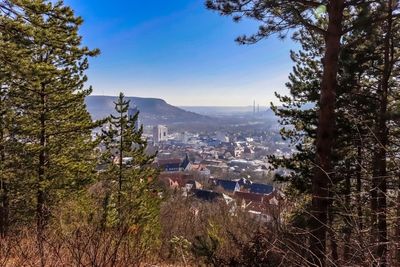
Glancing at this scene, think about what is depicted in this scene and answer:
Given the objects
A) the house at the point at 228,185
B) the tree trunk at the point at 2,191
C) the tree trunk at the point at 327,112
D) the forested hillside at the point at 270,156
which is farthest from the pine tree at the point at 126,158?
the house at the point at 228,185

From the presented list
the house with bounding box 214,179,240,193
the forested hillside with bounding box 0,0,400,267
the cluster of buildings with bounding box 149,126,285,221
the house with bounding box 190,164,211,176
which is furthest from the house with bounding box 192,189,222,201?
→ the forested hillside with bounding box 0,0,400,267

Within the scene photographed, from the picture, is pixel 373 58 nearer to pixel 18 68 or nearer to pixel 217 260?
pixel 217 260

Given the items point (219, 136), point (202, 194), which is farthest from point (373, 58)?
point (219, 136)

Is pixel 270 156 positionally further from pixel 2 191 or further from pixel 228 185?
pixel 228 185

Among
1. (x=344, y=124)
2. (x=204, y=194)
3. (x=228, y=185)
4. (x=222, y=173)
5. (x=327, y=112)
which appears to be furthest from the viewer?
(x=222, y=173)

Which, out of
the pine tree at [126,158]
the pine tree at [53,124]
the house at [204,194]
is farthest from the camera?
the house at [204,194]

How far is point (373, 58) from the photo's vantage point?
8227mm

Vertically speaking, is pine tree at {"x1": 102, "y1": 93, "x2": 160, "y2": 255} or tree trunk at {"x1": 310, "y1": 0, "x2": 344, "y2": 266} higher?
tree trunk at {"x1": 310, "y1": 0, "x2": 344, "y2": 266}

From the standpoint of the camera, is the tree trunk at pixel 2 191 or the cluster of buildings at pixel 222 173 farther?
the cluster of buildings at pixel 222 173

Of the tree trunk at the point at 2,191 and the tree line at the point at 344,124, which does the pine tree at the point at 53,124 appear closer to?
the tree trunk at the point at 2,191

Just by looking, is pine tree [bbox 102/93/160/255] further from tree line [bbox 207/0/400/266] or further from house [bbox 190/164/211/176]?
house [bbox 190/164/211/176]

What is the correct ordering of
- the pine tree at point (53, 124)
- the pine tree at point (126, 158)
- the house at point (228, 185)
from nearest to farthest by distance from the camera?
the pine tree at point (53, 124), the pine tree at point (126, 158), the house at point (228, 185)

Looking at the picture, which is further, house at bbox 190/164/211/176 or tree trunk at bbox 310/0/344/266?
house at bbox 190/164/211/176

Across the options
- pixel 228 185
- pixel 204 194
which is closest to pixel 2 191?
pixel 204 194
